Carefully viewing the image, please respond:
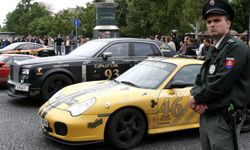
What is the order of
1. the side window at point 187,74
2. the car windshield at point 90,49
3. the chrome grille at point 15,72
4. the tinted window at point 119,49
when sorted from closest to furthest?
the side window at point 187,74 < the chrome grille at point 15,72 < the car windshield at point 90,49 < the tinted window at point 119,49

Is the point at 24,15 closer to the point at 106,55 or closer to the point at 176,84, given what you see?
the point at 106,55

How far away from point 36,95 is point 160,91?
4.07 metres

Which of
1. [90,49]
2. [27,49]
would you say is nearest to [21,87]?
[90,49]

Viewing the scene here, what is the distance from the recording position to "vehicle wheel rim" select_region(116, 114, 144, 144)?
5727 mm

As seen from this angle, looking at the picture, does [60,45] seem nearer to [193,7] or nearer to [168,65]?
[193,7]

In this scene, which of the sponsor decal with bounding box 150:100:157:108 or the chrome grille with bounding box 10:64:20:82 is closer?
the sponsor decal with bounding box 150:100:157:108

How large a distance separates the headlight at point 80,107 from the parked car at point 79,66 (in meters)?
3.71

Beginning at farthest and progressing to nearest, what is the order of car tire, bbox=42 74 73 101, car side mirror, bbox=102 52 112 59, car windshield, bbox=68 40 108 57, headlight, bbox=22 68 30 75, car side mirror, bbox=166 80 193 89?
car windshield, bbox=68 40 108 57
car side mirror, bbox=102 52 112 59
car tire, bbox=42 74 73 101
headlight, bbox=22 68 30 75
car side mirror, bbox=166 80 193 89

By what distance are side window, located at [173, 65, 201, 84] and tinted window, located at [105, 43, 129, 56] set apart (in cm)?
358

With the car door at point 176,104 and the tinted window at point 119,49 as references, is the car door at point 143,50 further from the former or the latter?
the car door at point 176,104

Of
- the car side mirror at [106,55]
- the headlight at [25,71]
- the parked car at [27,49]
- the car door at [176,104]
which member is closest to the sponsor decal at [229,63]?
the car door at [176,104]


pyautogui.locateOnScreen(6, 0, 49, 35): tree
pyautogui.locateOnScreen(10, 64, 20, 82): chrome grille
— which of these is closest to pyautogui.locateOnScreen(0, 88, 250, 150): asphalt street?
pyautogui.locateOnScreen(10, 64, 20, 82): chrome grille

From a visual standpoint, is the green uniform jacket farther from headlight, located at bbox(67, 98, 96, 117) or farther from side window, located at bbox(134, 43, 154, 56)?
side window, located at bbox(134, 43, 154, 56)

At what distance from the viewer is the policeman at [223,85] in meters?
2.95
